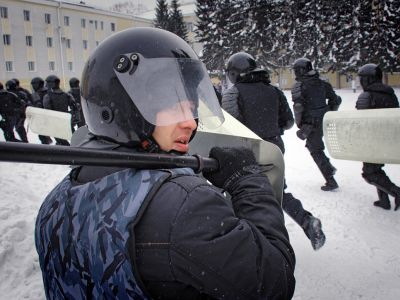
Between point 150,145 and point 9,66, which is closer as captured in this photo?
point 150,145

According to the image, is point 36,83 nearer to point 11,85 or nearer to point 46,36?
point 11,85

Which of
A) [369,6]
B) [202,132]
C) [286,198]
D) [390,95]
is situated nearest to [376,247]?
Result: [286,198]

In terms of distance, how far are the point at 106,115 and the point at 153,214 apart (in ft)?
1.58

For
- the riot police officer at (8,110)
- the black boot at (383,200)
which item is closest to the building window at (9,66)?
the riot police officer at (8,110)

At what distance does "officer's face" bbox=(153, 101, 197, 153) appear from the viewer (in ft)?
4.12

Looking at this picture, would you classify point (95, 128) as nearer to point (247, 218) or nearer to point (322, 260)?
point (247, 218)

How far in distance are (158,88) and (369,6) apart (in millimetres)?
28082

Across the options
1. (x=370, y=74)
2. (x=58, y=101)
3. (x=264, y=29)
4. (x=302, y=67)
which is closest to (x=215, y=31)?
(x=264, y=29)

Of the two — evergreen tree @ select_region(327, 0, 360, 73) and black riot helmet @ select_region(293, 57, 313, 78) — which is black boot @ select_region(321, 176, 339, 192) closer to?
black riot helmet @ select_region(293, 57, 313, 78)

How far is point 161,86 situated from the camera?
1.29 m

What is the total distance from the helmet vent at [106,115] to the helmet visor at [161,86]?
0.09m

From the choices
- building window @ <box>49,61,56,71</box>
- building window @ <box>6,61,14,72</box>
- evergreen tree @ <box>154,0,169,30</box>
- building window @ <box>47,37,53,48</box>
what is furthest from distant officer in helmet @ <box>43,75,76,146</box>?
evergreen tree @ <box>154,0,169,30</box>

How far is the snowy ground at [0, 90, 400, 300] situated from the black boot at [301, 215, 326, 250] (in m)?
0.15

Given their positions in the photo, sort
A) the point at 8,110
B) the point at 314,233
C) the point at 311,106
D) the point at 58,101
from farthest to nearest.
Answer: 1. the point at 8,110
2. the point at 58,101
3. the point at 311,106
4. the point at 314,233
